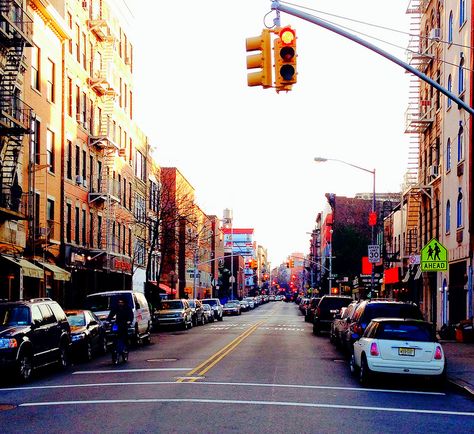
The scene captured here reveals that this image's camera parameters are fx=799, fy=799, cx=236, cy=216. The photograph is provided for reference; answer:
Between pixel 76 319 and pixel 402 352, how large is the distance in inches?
454

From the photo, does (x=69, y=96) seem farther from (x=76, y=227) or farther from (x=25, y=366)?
(x=25, y=366)

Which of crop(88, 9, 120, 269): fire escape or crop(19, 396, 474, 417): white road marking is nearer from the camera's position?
crop(19, 396, 474, 417): white road marking

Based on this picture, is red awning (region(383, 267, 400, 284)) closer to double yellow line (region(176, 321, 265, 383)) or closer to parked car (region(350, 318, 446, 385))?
double yellow line (region(176, 321, 265, 383))

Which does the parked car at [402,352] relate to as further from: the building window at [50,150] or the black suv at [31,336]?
the building window at [50,150]

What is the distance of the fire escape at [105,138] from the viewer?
4712 centimetres

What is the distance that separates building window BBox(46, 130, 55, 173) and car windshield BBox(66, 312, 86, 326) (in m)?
15.1

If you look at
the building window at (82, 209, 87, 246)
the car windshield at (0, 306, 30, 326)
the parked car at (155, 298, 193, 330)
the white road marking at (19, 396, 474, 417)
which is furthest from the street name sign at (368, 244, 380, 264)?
the white road marking at (19, 396, 474, 417)

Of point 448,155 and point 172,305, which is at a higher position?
point 448,155

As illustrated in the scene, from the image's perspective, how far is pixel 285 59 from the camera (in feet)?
45.7

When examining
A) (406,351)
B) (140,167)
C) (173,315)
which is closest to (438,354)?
(406,351)

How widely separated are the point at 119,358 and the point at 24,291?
14.9m

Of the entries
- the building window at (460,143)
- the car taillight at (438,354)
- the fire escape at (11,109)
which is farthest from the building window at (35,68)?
the car taillight at (438,354)

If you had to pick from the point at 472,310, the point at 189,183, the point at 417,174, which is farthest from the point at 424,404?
the point at 189,183

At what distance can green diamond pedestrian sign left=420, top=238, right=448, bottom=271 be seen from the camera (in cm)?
2305
